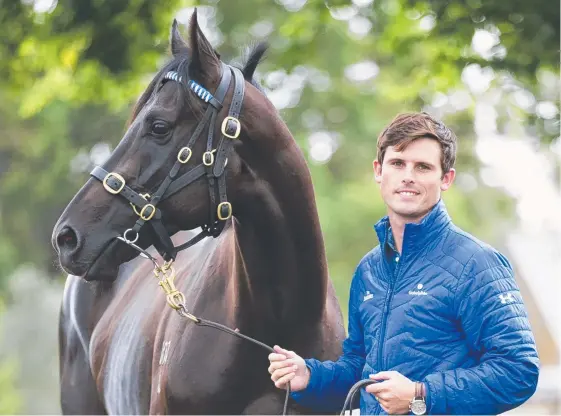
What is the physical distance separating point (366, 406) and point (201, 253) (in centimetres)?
168

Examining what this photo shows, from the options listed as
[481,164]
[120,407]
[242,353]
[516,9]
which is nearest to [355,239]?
[481,164]

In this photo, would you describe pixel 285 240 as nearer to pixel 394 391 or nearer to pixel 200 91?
pixel 200 91

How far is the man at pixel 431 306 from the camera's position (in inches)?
108

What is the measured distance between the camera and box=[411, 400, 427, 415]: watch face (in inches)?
110

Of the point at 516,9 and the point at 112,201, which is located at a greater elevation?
the point at 516,9

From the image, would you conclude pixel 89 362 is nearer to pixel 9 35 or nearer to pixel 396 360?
pixel 9 35

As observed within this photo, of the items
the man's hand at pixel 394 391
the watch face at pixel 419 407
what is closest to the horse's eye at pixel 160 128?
the man's hand at pixel 394 391

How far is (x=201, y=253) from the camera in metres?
4.64

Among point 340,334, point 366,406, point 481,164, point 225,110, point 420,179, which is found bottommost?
point 366,406

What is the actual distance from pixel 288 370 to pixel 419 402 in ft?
1.93

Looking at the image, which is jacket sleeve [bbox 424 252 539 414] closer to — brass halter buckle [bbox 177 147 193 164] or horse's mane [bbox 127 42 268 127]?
brass halter buckle [bbox 177 147 193 164]

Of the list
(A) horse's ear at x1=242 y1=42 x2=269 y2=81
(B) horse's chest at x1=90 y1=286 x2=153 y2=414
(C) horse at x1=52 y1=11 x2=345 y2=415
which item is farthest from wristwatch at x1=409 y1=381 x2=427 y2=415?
(B) horse's chest at x1=90 y1=286 x2=153 y2=414

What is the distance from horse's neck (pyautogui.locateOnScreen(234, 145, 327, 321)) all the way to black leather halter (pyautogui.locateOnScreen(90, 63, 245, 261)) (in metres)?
0.16

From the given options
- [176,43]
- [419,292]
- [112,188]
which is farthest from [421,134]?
[176,43]
